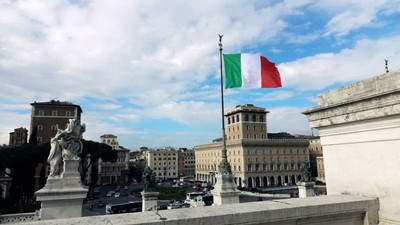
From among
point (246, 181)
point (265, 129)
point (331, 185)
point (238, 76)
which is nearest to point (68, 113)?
point (246, 181)

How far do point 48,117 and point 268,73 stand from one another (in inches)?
2190

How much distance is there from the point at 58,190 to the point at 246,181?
61.8m

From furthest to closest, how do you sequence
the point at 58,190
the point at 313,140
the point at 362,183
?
1. the point at 313,140
2. the point at 58,190
3. the point at 362,183

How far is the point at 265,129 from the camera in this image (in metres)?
76.2

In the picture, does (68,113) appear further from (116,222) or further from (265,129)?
(116,222)

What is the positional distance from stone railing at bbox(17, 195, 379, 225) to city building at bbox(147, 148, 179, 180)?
101 m

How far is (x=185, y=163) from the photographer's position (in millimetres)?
112812

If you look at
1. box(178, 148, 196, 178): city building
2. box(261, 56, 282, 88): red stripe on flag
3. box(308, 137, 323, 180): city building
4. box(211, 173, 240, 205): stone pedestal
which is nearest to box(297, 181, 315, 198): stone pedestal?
box(211, 173, 240, 205): stone pedestal

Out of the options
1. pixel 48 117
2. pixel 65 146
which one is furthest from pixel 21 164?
pixel 65 146

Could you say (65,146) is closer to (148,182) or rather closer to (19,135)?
(148,182)

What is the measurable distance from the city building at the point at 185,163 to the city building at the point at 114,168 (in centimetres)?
2207

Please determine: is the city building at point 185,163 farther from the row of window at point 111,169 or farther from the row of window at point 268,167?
the row of window at point 268,167

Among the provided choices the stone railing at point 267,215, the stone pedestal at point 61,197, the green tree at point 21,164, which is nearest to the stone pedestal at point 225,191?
the stone pedestal at point 61,197

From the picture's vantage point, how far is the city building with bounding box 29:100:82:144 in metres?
53.8
